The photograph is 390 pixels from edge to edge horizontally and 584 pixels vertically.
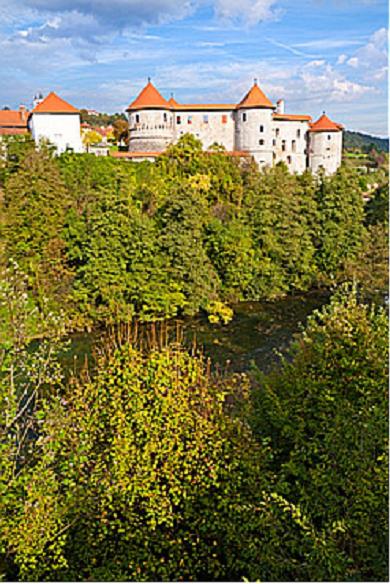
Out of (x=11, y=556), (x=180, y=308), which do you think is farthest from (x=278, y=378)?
(x=180, y=308)

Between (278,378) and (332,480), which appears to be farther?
(278,378)

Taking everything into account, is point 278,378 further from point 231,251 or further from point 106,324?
point 231,251

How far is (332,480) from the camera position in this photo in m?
3.54

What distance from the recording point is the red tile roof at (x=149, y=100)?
2566cm

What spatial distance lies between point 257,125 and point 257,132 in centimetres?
34

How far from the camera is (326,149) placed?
29406mm

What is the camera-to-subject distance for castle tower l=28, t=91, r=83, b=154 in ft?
75.2

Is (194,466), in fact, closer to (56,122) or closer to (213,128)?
(56,122)

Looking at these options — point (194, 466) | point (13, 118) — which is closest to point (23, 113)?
point (13, 118)

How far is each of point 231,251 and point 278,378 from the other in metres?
12.4

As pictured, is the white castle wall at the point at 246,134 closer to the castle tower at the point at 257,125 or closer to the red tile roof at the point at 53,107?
the castle tower at the point at 257,125

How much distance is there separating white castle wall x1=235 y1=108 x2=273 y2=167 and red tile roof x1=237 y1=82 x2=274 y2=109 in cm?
20

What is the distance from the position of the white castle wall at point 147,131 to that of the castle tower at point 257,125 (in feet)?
13.6

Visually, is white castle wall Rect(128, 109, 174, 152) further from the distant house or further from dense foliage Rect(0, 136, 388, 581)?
dense foliage Rect(0, 136, 388, 581)
